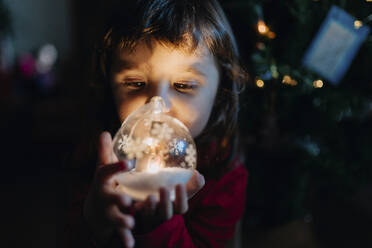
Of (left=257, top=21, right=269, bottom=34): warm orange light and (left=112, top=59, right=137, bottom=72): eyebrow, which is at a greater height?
(left=257, top=21, right=269, bottom=34): warm orange light

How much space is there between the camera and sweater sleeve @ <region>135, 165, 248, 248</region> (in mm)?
836

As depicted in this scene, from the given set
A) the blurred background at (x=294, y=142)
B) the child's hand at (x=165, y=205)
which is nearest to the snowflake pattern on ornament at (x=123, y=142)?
the child's hand at (x=165, y=205)

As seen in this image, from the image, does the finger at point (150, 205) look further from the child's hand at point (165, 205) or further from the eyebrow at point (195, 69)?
the eyebrow at point (195, 69)

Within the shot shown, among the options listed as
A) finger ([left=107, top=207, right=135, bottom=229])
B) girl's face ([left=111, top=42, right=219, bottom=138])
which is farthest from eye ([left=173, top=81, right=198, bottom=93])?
finger ([left=107, top=207, right=135, bottom=229])

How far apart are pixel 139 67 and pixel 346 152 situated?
3.03ft

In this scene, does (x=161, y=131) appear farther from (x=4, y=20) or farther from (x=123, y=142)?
(x=4, y=20)

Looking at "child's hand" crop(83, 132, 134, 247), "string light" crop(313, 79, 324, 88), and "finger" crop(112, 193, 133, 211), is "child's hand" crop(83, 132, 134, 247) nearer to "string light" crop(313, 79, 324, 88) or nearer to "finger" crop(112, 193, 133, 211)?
"finger" crop(112, 193, 133, 211)

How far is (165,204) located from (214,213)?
35 centimetres

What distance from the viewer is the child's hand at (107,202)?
56 cm

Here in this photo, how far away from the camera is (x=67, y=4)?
3410 millimetres

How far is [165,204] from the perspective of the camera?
0.56 m

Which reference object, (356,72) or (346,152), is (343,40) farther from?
(346,152)

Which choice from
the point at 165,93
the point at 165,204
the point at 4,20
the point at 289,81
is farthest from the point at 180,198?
the point at 4,20

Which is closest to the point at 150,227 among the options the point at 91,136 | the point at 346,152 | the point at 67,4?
the point at 91,136
